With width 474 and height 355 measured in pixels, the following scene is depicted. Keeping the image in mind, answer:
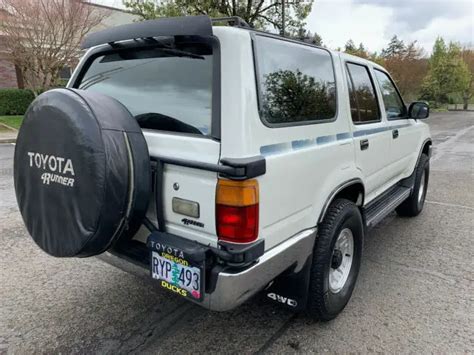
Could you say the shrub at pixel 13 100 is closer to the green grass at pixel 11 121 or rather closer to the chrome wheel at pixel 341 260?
the green grass at pixel 11 121

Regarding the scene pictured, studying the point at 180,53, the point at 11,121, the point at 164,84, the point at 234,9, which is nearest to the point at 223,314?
the point at 164,84

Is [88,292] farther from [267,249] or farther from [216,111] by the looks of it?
[216,111]

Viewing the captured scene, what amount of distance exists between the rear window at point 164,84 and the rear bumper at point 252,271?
77 cm

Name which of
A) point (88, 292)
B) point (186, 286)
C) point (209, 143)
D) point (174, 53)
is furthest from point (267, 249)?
point (88, 292)

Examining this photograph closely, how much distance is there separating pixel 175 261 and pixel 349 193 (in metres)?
1.62

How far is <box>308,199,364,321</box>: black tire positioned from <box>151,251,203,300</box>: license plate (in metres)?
0.90

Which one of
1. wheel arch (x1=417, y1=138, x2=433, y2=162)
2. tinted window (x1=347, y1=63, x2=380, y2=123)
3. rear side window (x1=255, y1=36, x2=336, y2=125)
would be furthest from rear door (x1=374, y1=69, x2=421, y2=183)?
rear side window (x1=255, y1=36, x2=336, y2=125)

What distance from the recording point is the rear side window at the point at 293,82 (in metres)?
2.15

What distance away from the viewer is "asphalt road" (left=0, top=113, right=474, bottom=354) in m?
2.51

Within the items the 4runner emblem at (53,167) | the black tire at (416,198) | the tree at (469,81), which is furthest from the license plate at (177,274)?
the tree at (469,81)

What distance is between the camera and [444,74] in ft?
114

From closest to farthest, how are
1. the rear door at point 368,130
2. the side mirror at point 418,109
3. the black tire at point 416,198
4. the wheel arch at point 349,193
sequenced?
the wheel arch at point 349,193
the rear door at point 368,130
the side mirror at point 418,109
the black tire at point 416,198

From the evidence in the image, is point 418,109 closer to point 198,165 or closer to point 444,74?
point 198,165

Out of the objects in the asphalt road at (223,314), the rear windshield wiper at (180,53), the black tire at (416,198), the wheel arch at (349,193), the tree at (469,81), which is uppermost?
the tree at (469,81)
